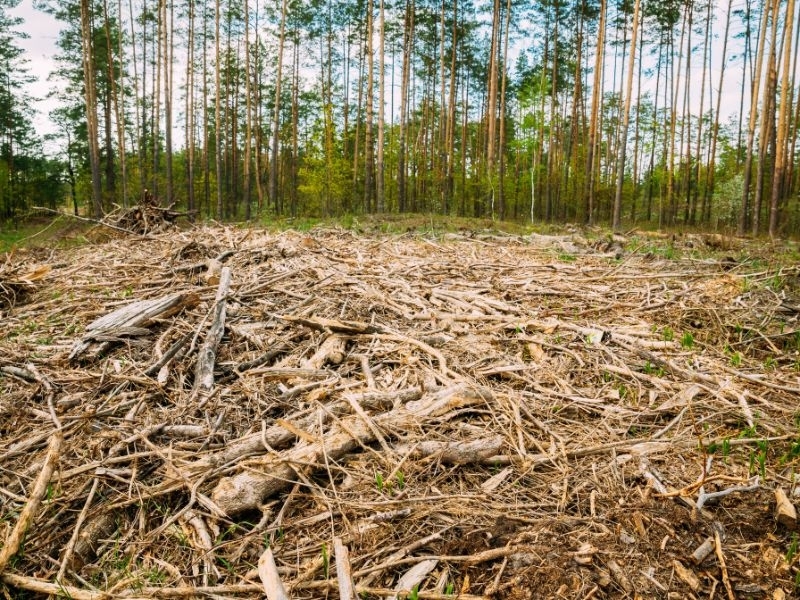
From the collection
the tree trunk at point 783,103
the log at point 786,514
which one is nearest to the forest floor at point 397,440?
the log at point 786,514

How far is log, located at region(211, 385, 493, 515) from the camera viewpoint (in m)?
1.74

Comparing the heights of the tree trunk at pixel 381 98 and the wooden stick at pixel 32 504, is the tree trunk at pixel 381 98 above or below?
above

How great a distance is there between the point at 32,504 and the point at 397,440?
145 cm

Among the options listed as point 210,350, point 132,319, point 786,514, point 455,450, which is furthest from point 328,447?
point 132,319

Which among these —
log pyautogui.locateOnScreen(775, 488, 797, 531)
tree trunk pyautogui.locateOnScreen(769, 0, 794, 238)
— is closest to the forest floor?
log pyautogui.locateOnScreen(775, 488, 797, 531)

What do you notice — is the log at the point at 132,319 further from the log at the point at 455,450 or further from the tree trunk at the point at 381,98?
the tree trunk at the point at 381,98

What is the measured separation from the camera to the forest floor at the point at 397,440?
58.3 inches

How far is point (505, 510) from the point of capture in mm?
1727

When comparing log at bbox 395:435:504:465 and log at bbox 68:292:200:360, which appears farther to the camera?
log at bbox 68:292:200:360

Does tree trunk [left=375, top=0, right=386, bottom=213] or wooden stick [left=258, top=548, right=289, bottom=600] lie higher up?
tree trunk [left=375, top=0, right=386, bottom=213]

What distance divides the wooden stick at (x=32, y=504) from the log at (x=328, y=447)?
64 cm

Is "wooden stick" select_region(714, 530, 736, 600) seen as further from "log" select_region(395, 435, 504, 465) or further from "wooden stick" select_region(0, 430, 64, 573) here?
"wooden stick" select_region(0, 430, 64, 573)

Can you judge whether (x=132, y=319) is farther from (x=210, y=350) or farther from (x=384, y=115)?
(x=384, y=115)

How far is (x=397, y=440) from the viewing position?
2.08 meters
